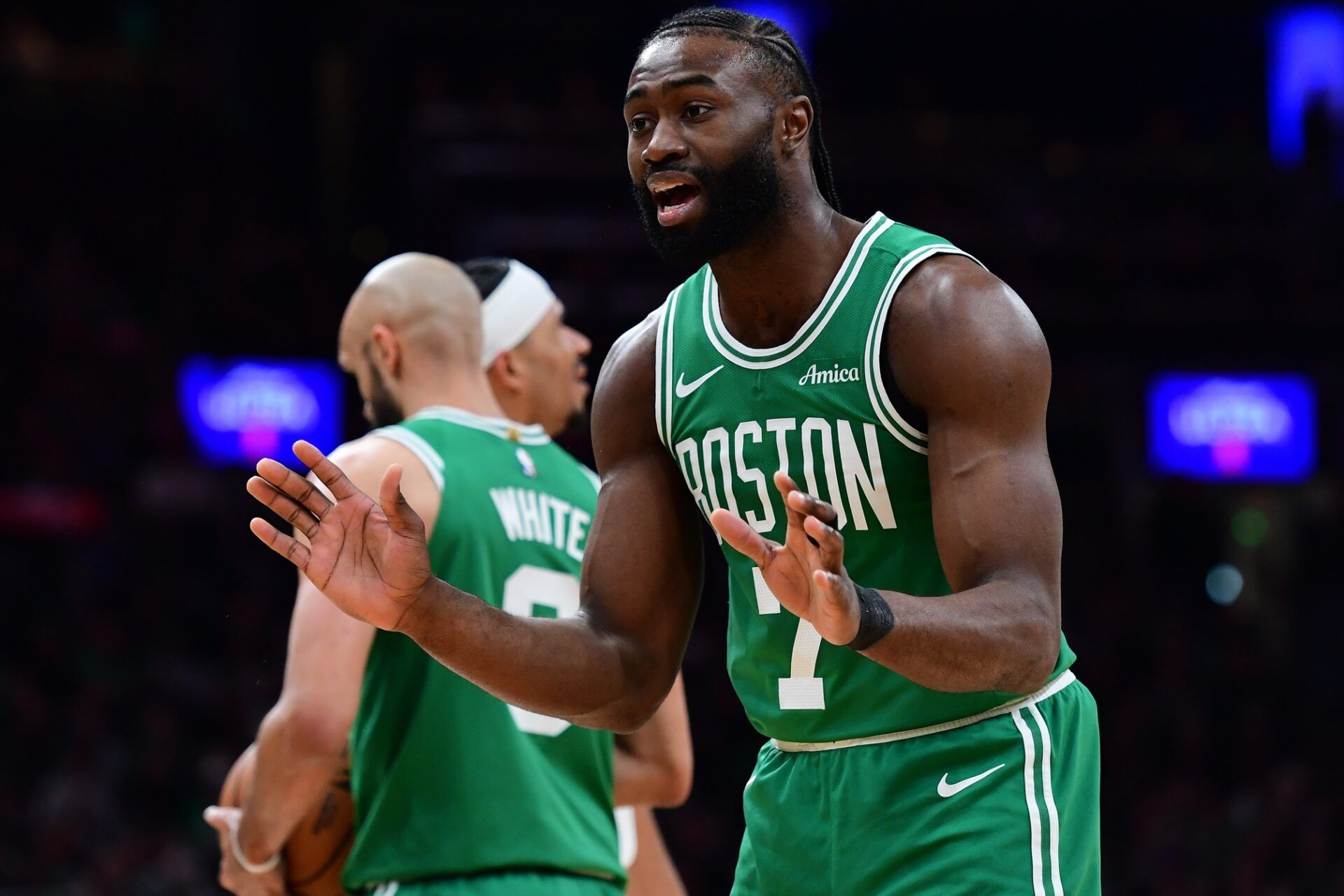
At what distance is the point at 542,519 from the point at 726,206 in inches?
53.4

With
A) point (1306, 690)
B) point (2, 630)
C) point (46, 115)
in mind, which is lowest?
point (1306, 690)

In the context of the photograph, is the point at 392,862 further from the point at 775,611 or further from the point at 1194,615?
the point at 1194,615

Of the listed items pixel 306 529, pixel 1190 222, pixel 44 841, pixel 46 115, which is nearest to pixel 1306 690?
pixel 1190 222

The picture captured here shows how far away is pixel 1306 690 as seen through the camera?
12.6m

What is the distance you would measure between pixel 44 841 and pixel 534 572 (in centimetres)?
695

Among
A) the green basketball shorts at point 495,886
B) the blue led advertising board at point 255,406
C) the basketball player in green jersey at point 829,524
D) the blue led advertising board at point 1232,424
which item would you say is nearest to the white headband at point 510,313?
the green basketball shorts at point 495,886

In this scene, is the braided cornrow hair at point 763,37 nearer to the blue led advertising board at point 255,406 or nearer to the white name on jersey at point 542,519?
the white name on jersey at point 542,519

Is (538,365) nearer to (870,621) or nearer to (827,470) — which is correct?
(827,470)

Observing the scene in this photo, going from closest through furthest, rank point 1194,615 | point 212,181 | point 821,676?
point 821,676 → point 1194,615 → point 212,181

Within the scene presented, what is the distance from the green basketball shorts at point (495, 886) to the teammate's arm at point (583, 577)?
0.84 m

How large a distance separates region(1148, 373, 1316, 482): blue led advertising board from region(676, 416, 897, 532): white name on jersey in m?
11.8

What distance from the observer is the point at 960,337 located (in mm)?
2418

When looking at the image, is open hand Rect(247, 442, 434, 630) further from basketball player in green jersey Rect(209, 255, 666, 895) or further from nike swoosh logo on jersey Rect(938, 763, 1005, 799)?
basketball player in green jersey Rect(209, 255, 666, 895)

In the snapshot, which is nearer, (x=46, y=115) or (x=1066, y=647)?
(x=1066, y=647)
